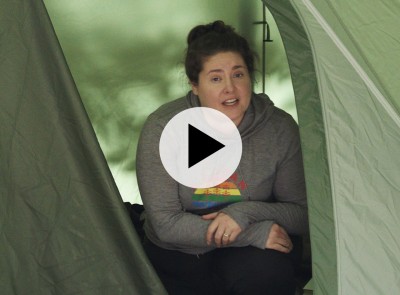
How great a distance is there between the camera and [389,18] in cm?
124

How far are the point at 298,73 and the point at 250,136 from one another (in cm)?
35

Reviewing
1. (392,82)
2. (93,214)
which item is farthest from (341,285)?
(93,214)

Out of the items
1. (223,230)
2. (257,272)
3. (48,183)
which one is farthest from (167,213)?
(48,183)

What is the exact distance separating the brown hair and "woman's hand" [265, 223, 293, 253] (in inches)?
Answer: 14.9

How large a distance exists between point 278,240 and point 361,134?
41cm

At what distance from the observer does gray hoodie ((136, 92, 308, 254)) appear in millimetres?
1557

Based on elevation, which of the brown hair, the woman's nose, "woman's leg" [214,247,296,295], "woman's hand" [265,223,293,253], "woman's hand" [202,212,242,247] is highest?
the brown hair

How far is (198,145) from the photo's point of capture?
165 cm

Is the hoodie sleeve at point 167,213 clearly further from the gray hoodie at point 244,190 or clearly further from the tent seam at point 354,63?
Result: the tent seam at point 354,63

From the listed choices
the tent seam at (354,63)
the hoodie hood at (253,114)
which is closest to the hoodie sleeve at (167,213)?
the hoodie hood at (253,114)

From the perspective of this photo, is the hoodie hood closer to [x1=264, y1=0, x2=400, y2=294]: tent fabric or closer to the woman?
the woman

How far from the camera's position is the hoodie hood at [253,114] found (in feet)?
5.32

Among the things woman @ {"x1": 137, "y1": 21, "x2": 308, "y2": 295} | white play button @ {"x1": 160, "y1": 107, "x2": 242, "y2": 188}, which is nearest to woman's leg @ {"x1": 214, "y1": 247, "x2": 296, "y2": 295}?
woman @ {"x1": 137, "y1": 21, "x2": 308, "y2": 295}

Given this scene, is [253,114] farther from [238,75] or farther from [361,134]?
[361,134]
